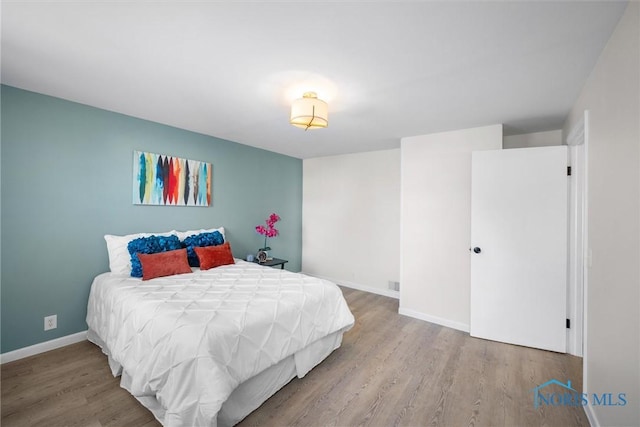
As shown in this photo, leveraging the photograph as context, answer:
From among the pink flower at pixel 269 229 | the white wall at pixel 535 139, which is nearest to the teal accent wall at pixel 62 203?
the pink flower at pixel 269 229

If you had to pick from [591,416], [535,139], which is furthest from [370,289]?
[535,139]

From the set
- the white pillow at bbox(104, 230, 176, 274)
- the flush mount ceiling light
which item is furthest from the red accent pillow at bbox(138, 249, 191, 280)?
the flush mount ceiling light

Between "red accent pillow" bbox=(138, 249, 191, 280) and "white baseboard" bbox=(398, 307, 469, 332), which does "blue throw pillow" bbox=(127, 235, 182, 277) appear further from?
"white baseboard" bbox=(398, 307, 469, 332)

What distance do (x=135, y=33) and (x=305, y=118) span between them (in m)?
1.17

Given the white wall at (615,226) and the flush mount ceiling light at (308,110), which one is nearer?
the white wall at (615,226)

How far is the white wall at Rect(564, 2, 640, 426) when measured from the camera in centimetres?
124

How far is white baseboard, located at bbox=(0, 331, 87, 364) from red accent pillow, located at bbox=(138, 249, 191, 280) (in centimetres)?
92

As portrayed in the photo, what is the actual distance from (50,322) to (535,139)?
18.4 ft

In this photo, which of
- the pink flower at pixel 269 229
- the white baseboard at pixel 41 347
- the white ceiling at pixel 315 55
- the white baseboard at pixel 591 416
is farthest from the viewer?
the pink flower at pixel 269 229

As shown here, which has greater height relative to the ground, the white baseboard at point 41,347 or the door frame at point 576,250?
the door frame at point 576,250

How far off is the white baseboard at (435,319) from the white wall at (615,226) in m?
1.30

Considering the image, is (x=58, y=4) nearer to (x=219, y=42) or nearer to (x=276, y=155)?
(x=219, y=42)

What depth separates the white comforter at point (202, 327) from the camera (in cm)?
151
